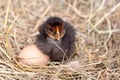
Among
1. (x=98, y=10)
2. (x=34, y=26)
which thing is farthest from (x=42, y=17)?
(x=98, y=10)

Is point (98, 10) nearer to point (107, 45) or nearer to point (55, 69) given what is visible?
point (107, 45)

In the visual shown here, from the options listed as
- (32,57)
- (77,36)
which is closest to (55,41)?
(32,57)

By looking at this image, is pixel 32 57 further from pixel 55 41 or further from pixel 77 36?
pixel 77 36
